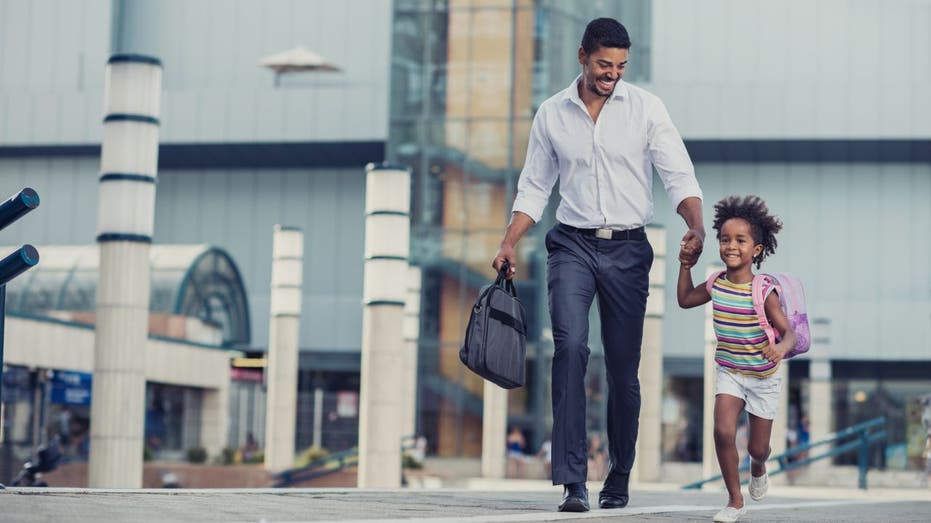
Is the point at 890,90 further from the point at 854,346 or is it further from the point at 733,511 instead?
the point at 733,511

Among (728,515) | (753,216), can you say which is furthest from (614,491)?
(753,216)

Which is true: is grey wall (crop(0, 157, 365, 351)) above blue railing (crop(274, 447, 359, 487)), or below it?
above

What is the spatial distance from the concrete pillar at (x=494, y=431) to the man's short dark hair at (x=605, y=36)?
78.6ft

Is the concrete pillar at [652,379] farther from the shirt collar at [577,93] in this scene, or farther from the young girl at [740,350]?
the young girl at [740,350]

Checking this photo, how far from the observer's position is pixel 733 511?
641cm

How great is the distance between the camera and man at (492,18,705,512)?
22.6ft

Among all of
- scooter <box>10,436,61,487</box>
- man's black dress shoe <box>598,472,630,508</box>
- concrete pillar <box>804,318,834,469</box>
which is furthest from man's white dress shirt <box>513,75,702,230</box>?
concrete pillar <box>804,318,834,469</box>

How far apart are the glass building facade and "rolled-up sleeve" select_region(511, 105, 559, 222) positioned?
32873 millimetres

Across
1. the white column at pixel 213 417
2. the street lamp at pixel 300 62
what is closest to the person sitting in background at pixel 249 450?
the white column at pixel 213 417

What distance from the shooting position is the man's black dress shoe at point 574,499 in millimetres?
6500

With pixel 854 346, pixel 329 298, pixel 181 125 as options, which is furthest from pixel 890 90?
pixel 181 125

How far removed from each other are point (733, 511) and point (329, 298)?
42.7 m

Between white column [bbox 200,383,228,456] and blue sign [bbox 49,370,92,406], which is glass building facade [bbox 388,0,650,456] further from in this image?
blue sign [bbox 49,370,92,406]

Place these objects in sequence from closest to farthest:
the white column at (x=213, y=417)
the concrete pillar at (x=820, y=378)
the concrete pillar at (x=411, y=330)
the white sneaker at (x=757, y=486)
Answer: the white sneaker at (x=757, y=486)
the concrete pillar at (x=411, y=330)
the white column at (x=213, y=417)
the concrete pillar at (x=820, y=378)
